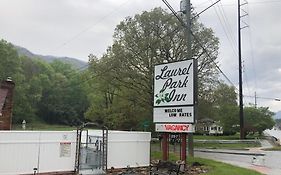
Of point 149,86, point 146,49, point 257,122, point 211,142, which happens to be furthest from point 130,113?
point 257,122

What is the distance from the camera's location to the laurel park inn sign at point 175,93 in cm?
1680

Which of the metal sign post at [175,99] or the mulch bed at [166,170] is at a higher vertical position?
the metal sign post at [175,99]

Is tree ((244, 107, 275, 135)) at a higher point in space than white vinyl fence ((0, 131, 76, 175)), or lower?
higher

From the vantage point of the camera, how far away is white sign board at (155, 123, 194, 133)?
16453mm

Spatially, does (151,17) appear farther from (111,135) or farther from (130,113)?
(111,135)

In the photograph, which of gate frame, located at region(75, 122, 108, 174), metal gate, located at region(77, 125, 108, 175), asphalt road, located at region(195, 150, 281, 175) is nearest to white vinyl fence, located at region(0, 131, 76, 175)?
gate frame, located at region(75, 122, 108, 174)

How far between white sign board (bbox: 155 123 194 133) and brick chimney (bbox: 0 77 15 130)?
921cm

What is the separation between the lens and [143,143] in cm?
1822

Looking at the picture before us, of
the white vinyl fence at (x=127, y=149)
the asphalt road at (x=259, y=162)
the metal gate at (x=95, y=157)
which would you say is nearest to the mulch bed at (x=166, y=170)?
the white vinyl fence at (x=127, y=149)

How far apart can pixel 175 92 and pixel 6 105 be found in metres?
10.5

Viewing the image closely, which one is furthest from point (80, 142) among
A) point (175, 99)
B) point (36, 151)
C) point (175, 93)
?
point (175, 93)

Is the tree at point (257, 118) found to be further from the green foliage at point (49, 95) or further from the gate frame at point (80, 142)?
the gate frame at point (80, 142)

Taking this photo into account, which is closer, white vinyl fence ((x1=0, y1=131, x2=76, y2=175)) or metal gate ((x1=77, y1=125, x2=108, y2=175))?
white vinyl fence ((x1=0, y1=131, x2=76, y2=175))

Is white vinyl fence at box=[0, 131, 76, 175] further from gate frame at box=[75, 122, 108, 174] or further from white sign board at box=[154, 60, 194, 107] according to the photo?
white sign board at box=[154, 60, 194, 107]
